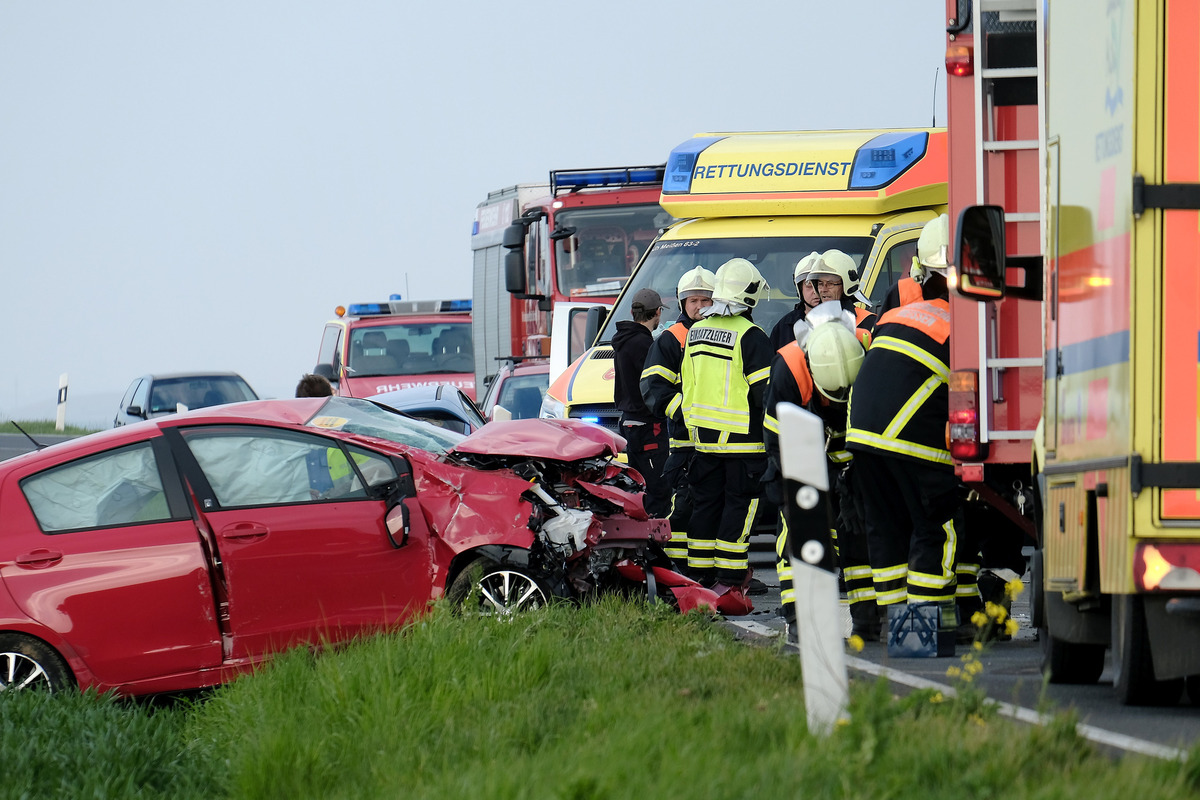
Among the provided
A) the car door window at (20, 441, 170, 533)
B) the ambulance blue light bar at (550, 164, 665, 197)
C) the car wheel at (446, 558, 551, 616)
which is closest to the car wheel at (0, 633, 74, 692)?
the car door window at (20, 441, 170, 533)

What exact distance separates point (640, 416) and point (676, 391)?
92cm

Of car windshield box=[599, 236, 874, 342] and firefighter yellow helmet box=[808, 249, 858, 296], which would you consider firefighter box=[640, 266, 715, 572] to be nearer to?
car windshield box=[599, 236, 874, 342]

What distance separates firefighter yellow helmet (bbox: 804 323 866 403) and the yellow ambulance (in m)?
3.49

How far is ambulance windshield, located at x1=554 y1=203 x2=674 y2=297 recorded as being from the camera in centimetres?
1980

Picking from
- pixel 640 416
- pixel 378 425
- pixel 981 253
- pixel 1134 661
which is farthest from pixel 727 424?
pixel 1134 661

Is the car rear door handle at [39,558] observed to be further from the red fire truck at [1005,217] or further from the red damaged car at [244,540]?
the red fire truck at [1005,217]

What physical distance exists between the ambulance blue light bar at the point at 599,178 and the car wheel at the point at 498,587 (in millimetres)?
11854

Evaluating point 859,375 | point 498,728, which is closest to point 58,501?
point 498,728

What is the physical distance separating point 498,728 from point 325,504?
2543 mm

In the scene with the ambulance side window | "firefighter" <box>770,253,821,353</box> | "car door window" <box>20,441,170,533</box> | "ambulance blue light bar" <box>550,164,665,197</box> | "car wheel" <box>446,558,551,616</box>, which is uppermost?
"ambulance blue light bar" <box>550,164,665,197</box>

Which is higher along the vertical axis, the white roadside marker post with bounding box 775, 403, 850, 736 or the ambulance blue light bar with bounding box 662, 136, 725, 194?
the ambulance blue light bar with bounding box 662, 136, 725, 194

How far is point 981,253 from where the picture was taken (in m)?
6.25

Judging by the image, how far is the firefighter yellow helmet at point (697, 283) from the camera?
11.2 meters

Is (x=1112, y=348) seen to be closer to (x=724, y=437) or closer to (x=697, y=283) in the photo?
(x=724, y=437)
